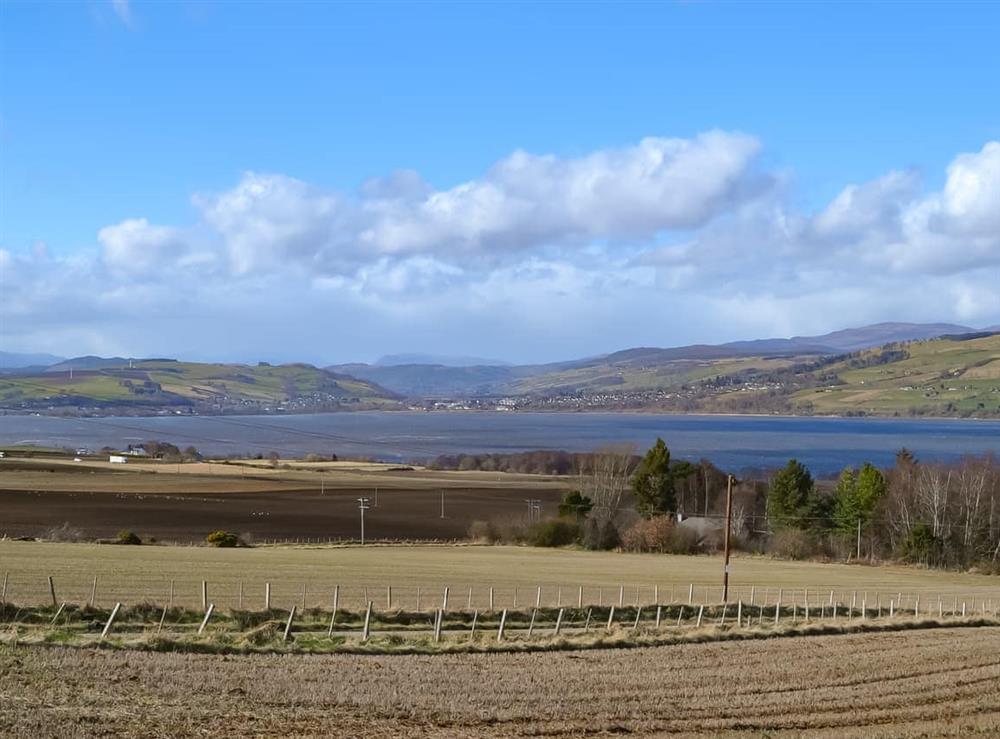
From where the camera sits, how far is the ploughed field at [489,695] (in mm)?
17609

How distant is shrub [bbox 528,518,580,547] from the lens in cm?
8531

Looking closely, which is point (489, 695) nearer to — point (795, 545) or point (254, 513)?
point (795, 545)

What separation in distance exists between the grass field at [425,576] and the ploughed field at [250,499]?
12.5 metres

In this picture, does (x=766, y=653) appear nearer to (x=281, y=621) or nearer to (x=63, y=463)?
(x=281, y=621)

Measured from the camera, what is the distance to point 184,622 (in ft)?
94.4

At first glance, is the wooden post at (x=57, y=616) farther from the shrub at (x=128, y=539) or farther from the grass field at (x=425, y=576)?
the shrub at (x=128, y=539)

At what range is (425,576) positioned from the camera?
166 ft

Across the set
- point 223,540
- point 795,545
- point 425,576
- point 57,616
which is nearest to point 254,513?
point 223,540

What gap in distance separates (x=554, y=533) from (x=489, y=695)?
65700 millimetres

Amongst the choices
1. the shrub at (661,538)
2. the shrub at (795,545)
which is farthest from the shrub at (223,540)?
the shrub at (795,545)

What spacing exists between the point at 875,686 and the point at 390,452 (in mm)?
174723

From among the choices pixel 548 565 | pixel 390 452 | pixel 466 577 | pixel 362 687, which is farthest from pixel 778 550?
pixel 390 452

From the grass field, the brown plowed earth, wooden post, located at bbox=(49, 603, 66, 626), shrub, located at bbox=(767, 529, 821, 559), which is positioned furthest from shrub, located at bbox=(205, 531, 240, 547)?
shrub, located at bbox=(767, 529, 821, 559)

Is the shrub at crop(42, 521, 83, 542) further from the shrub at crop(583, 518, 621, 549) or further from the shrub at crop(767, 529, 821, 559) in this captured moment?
the shrub at crop(767, 529, 821, 559)
